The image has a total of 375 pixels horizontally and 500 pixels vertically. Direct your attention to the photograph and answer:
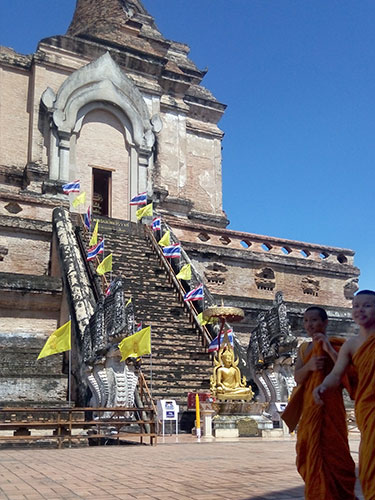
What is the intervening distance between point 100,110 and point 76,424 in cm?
1528

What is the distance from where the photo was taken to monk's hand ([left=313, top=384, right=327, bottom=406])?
13.4 ft

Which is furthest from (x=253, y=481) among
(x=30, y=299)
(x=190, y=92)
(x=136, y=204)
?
A: (x=190, y=92)

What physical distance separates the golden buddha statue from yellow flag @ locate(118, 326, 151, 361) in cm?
208

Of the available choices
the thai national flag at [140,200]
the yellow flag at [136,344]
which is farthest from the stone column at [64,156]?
the yellow flag at [136,344]

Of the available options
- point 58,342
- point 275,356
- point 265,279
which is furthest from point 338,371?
point 265,279

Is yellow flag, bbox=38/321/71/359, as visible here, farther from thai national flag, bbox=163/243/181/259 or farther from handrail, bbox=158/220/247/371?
thai national flag, bbox=163/243/181/259

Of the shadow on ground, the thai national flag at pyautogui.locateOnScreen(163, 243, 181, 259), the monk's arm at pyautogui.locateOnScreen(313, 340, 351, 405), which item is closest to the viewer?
the monk's arm at pyautogui.locateOnScreen(313, 340, 351, 405)

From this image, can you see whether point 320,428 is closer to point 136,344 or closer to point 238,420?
point 136,344

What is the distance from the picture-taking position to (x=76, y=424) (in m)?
10.1

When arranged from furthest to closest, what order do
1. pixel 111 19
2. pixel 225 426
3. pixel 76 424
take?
pixel 111 19 → pixel 225 426 → pixel 76 424

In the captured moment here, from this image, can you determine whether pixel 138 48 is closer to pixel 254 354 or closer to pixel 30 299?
pixel 30 299

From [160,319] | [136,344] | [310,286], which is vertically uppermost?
[310,286]

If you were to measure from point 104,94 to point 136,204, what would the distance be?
4527 millimetres

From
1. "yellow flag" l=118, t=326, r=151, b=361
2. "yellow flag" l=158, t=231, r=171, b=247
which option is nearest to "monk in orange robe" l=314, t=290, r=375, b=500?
"yellow flag" l=118, t=326, r=151, b=361
